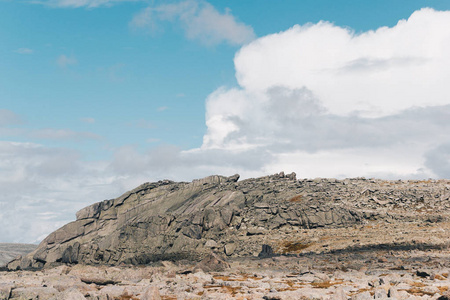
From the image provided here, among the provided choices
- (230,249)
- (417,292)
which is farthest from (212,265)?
(417,292)

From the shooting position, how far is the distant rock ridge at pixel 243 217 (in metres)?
84.4

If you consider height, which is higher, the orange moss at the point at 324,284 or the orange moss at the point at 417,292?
the orange moss at the point at 417,292

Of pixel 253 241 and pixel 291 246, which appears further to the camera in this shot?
pixel 253 241

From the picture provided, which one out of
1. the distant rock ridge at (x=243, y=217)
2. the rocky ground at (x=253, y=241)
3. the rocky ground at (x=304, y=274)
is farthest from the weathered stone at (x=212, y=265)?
the distant rock ridge at (x=243, y=217)

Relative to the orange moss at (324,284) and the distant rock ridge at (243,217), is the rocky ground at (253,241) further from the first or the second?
the distant rock ridge at (243,217)

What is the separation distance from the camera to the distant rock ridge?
84.4 metres

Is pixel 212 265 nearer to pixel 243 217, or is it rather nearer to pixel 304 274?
pixel 304 274

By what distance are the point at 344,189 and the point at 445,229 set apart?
32583 mm

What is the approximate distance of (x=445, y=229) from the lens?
70750 millimetres

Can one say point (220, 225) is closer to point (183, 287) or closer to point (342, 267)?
point (342, 267)


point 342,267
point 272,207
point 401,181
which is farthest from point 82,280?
point 401,181

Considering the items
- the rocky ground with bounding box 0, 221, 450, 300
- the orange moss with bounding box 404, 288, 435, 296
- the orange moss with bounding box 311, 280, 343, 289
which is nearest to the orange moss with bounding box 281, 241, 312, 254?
the rocky ground with bounding box 0, 221, 450, 300

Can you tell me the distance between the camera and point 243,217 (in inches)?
3654

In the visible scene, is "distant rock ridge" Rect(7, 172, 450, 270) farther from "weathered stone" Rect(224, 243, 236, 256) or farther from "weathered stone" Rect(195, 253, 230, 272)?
"weathered stone" Rect(195, 253, 230, 272)
